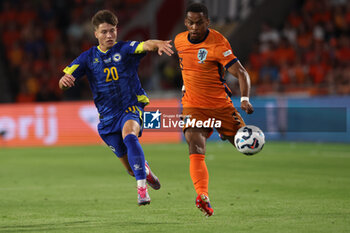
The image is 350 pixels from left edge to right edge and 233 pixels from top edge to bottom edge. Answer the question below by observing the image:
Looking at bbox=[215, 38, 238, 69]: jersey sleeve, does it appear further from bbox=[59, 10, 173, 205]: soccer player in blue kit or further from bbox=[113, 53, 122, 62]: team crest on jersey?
bbox=[113, 53, 122, 62]: team crest on jersey

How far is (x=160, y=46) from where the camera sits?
682cm

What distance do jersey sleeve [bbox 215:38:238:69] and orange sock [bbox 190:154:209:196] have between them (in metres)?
1.06

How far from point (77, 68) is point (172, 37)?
60.2 feet

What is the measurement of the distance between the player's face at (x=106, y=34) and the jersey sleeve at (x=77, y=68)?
1.01 ft

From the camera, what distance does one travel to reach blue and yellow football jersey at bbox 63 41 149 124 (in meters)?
7.61

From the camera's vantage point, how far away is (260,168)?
12867mm

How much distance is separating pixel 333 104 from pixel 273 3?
7743 millimetres

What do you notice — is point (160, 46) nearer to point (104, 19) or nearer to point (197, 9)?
point (197, 9)

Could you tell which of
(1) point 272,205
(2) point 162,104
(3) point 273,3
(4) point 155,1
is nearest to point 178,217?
(1) point 272,205

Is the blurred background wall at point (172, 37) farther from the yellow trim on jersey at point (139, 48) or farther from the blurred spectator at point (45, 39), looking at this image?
the yellow trim on jersey at point (139, 48)

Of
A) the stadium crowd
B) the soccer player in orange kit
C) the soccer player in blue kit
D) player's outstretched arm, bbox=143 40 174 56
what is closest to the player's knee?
the soccer player in orange kit

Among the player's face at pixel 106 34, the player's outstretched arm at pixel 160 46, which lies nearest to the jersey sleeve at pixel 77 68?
the player's face at pixel 106 34

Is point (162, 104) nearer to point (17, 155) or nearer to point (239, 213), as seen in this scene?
point (17, 155)

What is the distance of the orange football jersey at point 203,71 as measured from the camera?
287 inches
